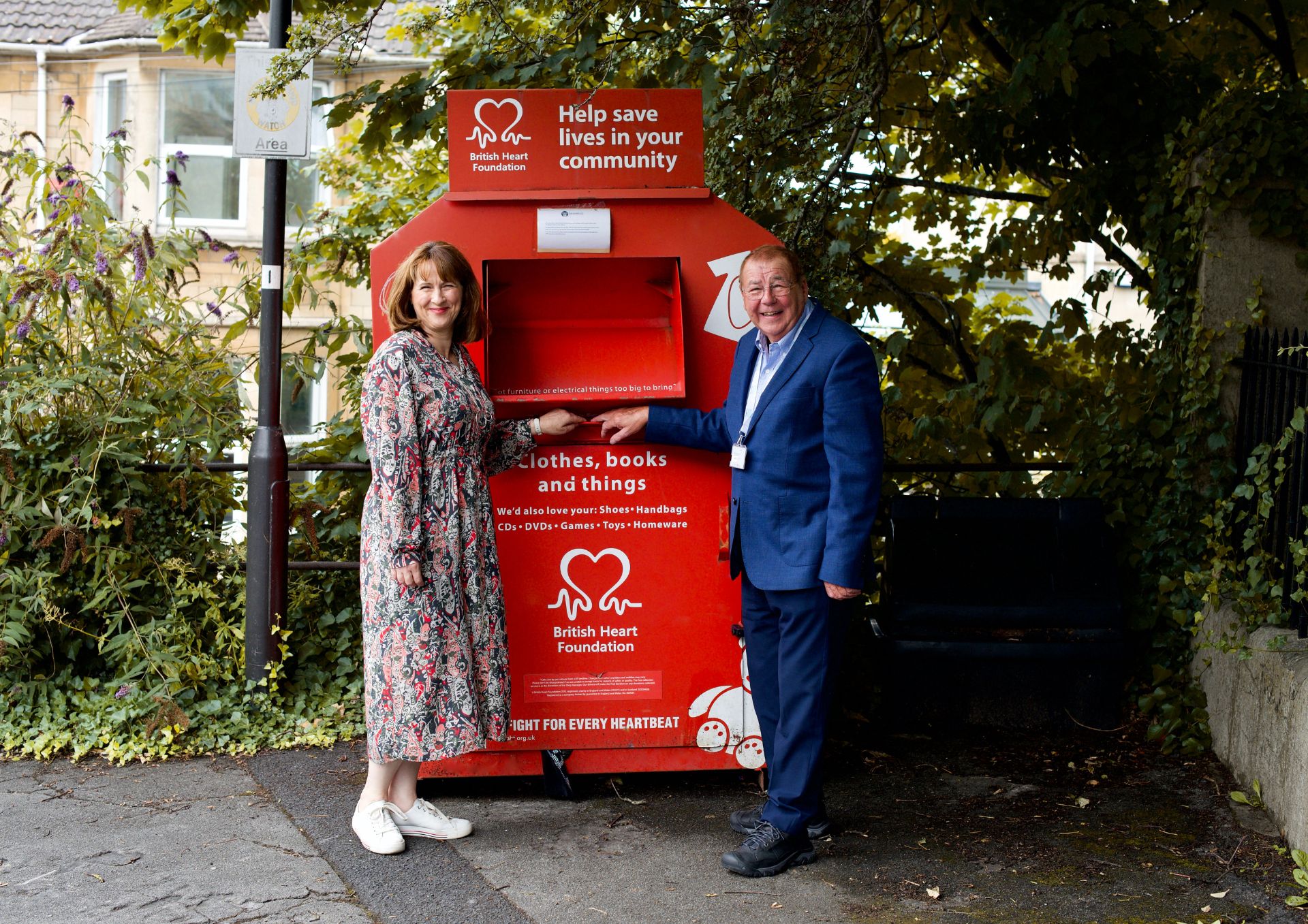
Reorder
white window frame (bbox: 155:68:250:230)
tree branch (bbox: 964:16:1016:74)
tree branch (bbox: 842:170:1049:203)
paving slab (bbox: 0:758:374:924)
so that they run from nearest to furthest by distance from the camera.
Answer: paving slab (bbox: 0:758:374:924) → tree branch (bbox: 842:170:1049:203) → tree branch (bbox: 964:16:1016:74) → white window frame (bbox: 155:68:250:230)

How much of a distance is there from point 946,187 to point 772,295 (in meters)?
3.43

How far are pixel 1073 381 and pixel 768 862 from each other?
335 centimetres

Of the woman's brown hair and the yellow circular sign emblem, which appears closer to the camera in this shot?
the woman's brown hair

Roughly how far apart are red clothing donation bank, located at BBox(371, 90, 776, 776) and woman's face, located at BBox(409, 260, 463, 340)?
319 mm

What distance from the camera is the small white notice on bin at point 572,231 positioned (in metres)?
3.96

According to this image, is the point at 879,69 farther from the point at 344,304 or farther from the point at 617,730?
the point at 344,304

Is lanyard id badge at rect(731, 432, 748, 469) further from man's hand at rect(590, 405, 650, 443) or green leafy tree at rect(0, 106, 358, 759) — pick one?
green leafy tree at rect(0, 106, 358, 759)

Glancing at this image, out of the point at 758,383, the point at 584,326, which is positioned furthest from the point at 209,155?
the point at 758,383

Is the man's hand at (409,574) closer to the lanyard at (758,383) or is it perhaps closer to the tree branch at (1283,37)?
the lanyard at (758,383)

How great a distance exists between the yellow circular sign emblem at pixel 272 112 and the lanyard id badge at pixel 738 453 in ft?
7.84

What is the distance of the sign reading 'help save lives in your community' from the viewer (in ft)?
13.1

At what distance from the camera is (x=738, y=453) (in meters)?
3.69

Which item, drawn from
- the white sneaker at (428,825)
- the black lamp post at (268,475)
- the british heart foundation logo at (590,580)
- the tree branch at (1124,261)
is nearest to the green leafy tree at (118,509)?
the black lamp post at (268,475)

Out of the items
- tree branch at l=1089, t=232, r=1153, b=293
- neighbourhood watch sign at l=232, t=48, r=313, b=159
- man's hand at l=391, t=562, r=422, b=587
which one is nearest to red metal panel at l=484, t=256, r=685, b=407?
man's hand at l=391, t=562, r=422, b=587
